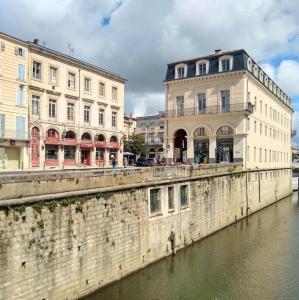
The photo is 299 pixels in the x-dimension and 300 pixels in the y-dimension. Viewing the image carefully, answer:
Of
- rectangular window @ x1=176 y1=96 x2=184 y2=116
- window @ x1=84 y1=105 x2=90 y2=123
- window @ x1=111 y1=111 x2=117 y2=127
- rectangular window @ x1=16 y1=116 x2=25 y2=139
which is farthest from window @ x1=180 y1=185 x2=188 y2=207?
window @ x1=111 y1=111 x2=117 y2=127

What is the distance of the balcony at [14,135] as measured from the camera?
3038 cm

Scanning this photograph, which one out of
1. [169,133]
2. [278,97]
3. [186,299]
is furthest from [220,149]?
[186,299]

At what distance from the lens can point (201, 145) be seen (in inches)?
1362

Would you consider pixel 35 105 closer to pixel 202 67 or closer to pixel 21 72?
pixel 21 72

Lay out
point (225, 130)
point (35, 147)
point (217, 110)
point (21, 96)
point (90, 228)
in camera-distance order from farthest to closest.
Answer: point (35, 147)
point (217, 110)
point (225, 130)
point (21, 96)
point (90, 228)

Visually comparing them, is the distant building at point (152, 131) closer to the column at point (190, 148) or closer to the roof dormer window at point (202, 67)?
the column at point (190, 148)

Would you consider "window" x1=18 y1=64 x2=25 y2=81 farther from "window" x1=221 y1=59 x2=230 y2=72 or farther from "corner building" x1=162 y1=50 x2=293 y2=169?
"window" x1=221 y1=59 x2=230 y2=72

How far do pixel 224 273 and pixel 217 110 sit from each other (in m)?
19.1

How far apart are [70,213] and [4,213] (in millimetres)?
2717

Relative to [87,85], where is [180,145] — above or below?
below

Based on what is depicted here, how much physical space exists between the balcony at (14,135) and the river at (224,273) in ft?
60.8

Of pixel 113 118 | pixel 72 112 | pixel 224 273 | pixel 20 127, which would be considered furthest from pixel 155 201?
pixel 113 118

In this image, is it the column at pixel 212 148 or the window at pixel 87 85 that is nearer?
the column at pixel 212 148

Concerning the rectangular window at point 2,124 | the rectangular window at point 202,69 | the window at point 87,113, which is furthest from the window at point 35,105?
the rectangular window at point 202,69
